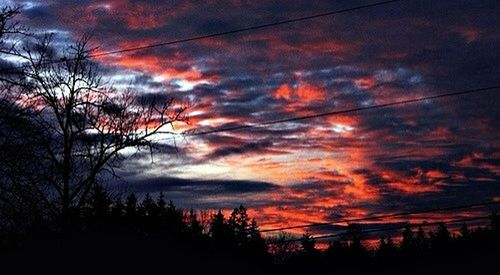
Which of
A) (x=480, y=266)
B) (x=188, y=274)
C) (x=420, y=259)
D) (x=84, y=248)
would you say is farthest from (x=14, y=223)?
(x=480, y=266)

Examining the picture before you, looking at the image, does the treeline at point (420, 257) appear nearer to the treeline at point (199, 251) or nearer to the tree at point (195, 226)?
the treeline at point (199, 251)

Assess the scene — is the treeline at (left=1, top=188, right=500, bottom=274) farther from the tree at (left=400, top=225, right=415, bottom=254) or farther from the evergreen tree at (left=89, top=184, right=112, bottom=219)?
the evergreen tree at (left=89, top=184, right=112, bottom=219)

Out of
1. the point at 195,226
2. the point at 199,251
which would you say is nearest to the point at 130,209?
the point at 195,226

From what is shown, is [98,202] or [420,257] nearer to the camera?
[420,257]

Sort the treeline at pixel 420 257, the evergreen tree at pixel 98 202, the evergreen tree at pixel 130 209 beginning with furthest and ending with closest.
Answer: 1. the evergreen tree at pixel 130 209
2. the evergreen tree at pixel 98 202
3. the treeline at pixel 420 257

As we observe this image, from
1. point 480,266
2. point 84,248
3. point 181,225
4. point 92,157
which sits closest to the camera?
point 480,266

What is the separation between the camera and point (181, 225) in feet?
157

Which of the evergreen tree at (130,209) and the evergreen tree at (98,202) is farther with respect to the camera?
the evergreen tree at (130,209)

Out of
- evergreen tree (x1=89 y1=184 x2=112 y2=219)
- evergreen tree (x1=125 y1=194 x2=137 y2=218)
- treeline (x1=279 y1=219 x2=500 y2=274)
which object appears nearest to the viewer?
treeline (x1=279 y1=219 x2=500 y2=274)

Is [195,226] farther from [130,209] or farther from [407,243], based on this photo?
[407,243]

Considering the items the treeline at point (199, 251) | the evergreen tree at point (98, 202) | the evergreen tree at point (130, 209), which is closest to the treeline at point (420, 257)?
the treeline at point (199, 251)

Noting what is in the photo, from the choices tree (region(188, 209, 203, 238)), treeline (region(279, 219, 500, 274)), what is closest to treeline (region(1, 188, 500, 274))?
treeline (region(279, 219, 500, 274))

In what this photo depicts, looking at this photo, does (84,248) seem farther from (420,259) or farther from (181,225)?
(181,225)

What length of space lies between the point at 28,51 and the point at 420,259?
69.0 feet
